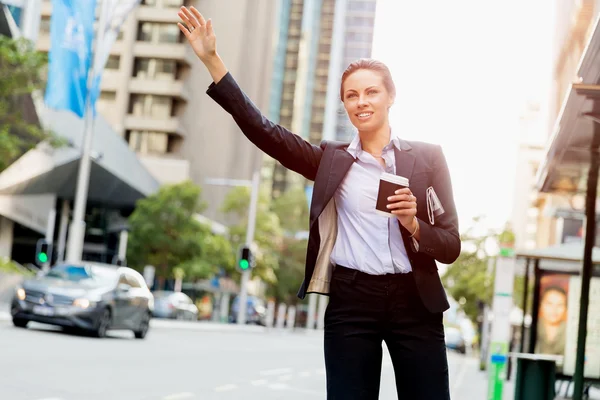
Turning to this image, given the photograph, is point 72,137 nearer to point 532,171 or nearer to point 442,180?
point 442,180

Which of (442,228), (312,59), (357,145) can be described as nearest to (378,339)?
(442,228)

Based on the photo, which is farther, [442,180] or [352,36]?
[352,36]

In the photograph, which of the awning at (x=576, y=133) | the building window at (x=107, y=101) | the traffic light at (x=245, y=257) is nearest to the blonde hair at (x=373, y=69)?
the awning at (x=576, y=133)

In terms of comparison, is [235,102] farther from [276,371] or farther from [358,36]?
[358,36]

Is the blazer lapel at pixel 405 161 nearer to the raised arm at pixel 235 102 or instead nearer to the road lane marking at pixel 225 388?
the raised arm at pixel 235 102

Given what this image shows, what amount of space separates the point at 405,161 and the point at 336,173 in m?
0.25

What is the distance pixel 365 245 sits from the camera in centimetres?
391

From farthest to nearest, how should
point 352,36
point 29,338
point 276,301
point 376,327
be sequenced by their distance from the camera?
point 352,36 → point 276,301 → point 29,338 → point 376,327

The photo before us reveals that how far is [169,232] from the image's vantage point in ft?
188

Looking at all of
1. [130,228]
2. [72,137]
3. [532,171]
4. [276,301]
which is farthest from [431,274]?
[532,171]

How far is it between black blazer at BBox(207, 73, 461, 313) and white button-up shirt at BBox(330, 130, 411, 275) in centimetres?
3

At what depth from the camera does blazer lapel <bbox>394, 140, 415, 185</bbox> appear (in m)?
3.99

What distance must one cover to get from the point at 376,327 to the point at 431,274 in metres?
0.27

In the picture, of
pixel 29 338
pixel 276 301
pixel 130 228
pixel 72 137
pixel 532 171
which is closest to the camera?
pixel 29 338
